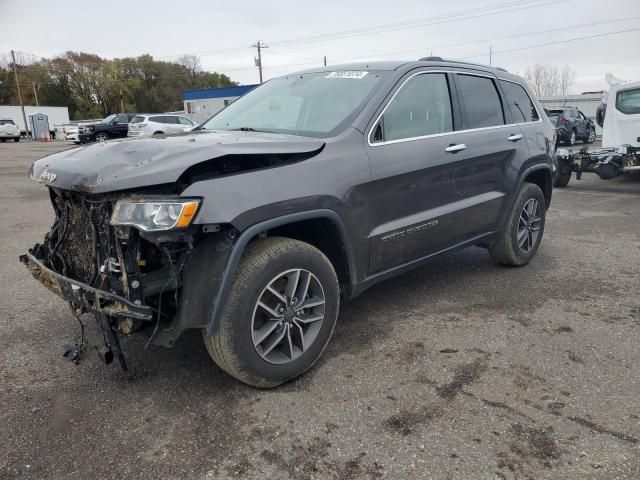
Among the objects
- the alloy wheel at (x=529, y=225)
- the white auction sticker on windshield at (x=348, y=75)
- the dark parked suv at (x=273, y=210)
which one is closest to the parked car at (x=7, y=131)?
the dark parked suv at (x=273, y=210)

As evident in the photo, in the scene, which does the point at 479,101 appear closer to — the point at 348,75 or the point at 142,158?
the point at 348,75

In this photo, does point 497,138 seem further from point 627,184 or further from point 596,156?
point 627,184

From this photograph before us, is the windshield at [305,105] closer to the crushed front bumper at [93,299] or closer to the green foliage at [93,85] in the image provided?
the crushed front bumper at [93,299]

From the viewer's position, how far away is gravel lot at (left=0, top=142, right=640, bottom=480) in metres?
2.36

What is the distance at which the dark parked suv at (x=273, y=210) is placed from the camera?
2.56m

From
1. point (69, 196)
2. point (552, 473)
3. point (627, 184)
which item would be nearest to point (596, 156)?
point (627, 184)

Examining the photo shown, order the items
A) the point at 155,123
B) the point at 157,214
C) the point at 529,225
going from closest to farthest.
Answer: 1. the point at 157,214
2. the point at 529,225
3. the point at 155,123

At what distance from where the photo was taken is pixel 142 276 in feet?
8.63

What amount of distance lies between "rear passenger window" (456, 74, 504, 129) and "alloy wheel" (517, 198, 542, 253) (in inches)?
37.2

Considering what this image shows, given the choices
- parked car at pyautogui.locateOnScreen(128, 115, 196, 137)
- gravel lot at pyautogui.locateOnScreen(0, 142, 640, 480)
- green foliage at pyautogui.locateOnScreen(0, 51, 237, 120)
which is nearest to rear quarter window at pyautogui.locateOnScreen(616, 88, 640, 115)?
gravel lot at pyautogui.locateOnScreen(0, 142, 640, 480)

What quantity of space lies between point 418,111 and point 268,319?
1.89 m

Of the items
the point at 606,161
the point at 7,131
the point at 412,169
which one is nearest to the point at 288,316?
the point at 412,169

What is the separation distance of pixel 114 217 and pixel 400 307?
2.44 meters

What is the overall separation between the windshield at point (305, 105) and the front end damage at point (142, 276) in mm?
1189
